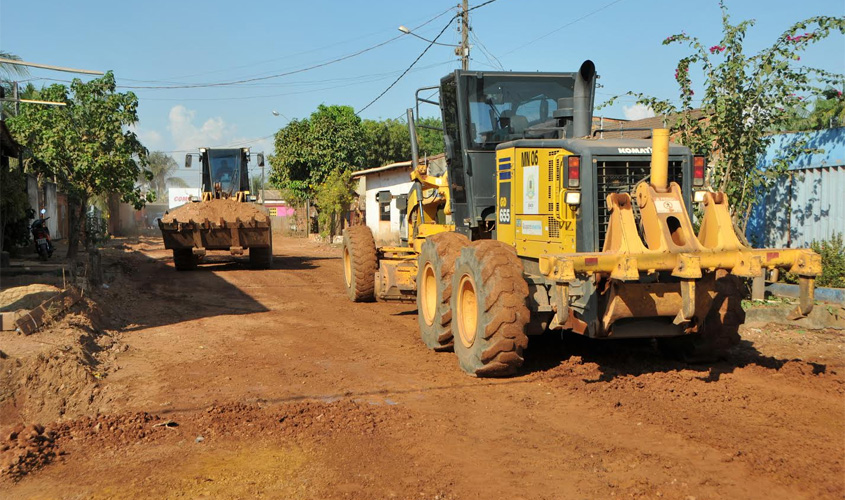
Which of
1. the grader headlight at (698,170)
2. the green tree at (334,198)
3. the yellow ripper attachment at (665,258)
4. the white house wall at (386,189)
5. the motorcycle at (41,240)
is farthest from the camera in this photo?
the green tree at (334,198)

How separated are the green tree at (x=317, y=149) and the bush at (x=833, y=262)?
28.3 meters

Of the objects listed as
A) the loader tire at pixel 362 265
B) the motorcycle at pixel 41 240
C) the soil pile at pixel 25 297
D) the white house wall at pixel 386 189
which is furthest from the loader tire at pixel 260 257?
the white house wall at pixel 386 189

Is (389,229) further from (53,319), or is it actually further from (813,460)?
(813,460)

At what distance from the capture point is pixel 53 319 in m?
9.42

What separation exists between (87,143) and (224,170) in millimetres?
4275

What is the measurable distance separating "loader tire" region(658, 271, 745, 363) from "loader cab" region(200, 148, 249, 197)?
16.5 m

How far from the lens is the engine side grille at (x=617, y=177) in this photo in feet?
23.6

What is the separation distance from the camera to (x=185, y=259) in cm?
1877

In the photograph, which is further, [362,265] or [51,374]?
Result: [362,265]

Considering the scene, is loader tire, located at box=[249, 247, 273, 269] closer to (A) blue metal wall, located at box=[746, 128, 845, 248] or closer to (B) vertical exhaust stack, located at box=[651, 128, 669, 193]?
(A) blue metal wall, located at box=[746, 128, 845, 248]

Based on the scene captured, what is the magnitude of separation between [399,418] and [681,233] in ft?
9.83

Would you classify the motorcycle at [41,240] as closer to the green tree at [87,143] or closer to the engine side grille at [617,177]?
the green tree at [87,143]

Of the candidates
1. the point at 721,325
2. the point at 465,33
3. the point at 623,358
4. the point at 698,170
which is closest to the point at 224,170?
the point at 465,33

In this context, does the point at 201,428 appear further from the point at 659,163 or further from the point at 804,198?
the point at 804,198
